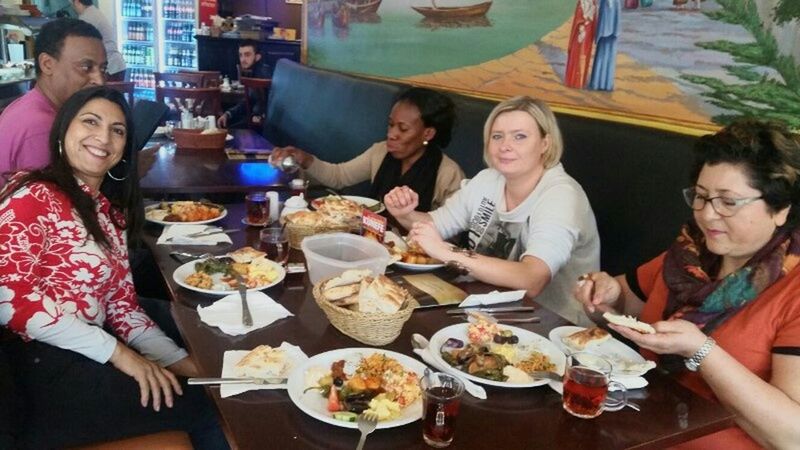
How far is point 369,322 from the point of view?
1407mm

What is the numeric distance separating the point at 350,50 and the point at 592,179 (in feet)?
11.7

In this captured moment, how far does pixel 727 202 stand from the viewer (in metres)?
1.49

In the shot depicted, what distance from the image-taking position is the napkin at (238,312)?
4.96 ft

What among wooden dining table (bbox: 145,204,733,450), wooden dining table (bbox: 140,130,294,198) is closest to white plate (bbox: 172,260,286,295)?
wooden dining table (bbox: 145,204,733,450)

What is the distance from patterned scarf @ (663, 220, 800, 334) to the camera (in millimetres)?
1465

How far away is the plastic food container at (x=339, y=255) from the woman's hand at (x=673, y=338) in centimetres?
70

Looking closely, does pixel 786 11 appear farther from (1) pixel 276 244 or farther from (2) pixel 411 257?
(1) pixel 276 244

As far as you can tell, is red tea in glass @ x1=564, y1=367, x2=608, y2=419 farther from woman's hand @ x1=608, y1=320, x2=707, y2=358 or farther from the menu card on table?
the menu card on table

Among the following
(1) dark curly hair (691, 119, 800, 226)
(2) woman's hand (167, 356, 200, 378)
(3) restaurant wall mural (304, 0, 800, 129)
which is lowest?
(2) woman's hand (167, 356, 200, 378)

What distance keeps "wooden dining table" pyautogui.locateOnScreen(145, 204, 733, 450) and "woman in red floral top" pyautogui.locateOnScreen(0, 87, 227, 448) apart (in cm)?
30

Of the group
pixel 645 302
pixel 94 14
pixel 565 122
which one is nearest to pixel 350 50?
pixel 565 122

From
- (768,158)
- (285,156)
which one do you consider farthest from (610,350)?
(285,156)

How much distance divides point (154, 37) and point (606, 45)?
31.4 ft

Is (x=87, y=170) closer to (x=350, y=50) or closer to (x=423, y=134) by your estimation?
(x=423, y=134)
